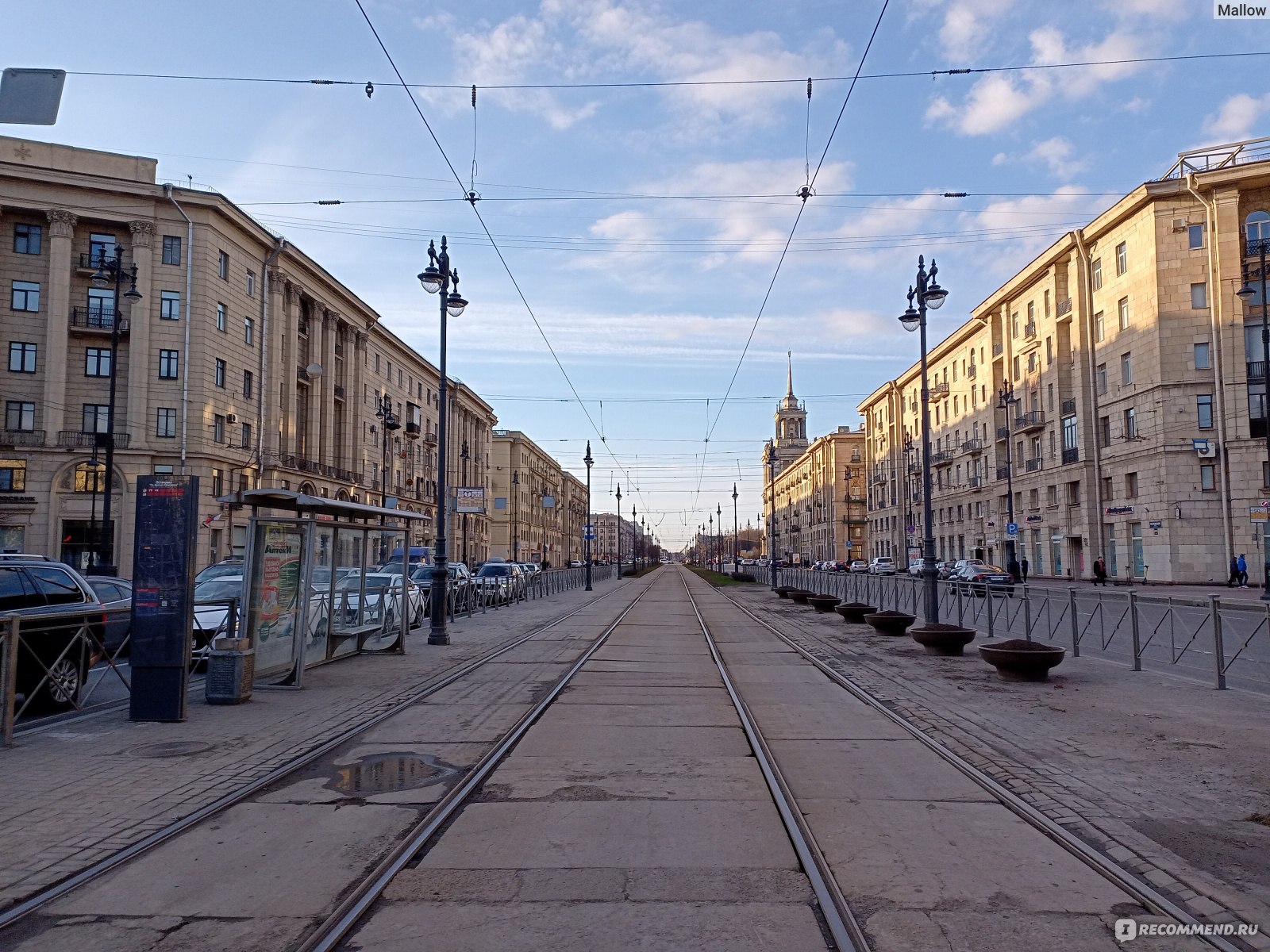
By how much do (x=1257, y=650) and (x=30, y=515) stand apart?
45.9 m

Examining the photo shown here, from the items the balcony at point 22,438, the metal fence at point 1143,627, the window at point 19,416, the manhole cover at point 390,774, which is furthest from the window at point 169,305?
the manhole cover at point 390,774

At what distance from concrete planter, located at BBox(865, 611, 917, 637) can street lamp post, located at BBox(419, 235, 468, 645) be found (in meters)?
9.25

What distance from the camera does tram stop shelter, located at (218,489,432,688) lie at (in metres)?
11.7

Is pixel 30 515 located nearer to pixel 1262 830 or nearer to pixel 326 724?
pixel 326 724

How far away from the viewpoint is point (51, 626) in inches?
382

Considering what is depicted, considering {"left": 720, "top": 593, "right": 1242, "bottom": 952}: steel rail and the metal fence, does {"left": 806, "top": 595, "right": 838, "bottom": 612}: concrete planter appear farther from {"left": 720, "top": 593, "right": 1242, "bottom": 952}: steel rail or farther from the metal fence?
{"left": 720, "top": 593, "right": 1242, "bottom": 952}: steel rail

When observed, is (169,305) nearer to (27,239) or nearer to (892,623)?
(27,239)

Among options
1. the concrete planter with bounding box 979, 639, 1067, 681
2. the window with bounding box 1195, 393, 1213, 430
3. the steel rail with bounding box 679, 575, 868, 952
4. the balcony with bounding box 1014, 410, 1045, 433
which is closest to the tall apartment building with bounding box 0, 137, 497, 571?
the concrete planter with bounding box 979, 639, 1067, 681

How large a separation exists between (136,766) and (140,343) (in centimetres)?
4063

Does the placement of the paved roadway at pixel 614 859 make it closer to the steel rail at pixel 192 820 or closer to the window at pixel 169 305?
the steel rail at pixel 192 820

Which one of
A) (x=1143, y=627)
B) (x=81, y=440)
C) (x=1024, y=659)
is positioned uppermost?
(x=81, y=440)

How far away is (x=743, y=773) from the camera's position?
293 inches

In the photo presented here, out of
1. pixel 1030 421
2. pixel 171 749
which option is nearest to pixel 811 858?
pixel 171 749

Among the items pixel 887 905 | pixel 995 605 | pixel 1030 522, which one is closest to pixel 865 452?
pixel 1030 522
